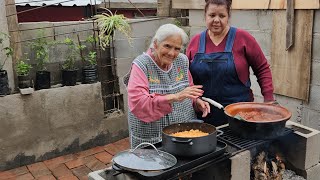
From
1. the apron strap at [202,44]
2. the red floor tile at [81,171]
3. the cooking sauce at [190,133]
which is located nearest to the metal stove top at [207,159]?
the cooking sauce at [190,133]

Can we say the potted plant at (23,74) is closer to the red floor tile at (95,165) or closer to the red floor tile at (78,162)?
the red floor tile at (78,162)

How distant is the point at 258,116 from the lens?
262 centimetres

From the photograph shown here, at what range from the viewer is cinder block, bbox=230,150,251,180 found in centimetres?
228

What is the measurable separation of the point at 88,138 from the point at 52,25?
1.71 m

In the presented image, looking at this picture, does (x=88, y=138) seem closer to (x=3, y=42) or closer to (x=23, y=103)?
(x=23, y=103)

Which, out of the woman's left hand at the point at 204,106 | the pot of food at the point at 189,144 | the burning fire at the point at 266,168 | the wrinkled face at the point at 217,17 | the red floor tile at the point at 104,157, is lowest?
the red floor tile at the point at 104,157

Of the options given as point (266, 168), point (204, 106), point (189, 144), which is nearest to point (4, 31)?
point (204, 106)

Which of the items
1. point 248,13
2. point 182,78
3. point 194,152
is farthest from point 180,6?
point 194,152

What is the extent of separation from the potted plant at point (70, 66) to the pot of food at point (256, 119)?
2.69 meters

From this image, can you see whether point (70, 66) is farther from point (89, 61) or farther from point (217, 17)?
point (217, 17)

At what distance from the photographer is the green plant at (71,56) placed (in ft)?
15.7

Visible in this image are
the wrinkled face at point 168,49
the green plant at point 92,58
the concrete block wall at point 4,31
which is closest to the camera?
the wrinkled face at point 168,49

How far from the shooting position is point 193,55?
2936 mm

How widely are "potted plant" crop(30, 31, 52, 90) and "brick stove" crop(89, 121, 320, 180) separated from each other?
8.88ft
